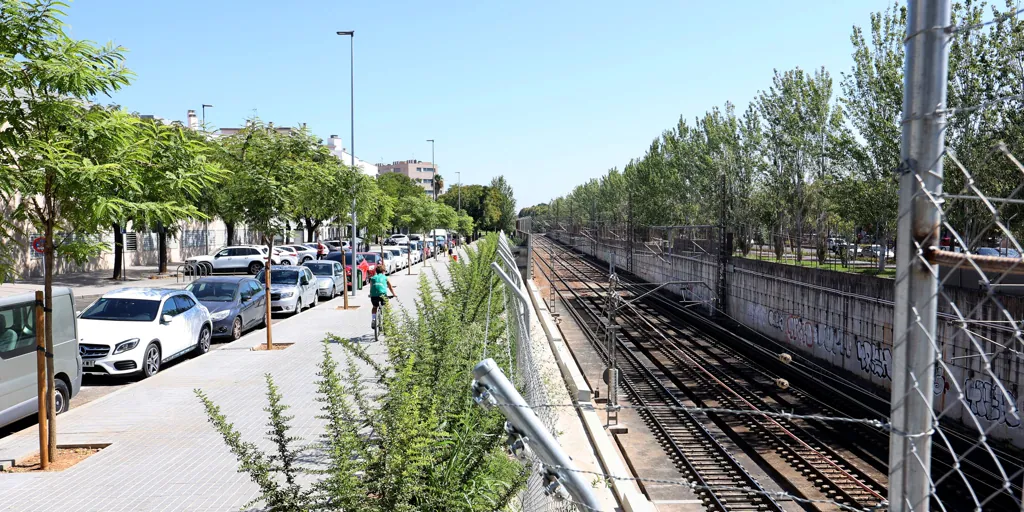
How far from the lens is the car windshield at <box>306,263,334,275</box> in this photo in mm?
27781

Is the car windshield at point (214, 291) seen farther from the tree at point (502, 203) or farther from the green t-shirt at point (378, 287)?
the tree at point (502, 203)

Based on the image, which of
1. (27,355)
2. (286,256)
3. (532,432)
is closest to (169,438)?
(27,355)

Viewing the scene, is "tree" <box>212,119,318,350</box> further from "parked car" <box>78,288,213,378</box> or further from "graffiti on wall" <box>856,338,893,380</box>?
"graffiti on wall" <box>856,338,893,380</box>

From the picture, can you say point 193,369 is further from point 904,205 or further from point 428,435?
point 904,205

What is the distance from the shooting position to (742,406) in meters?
17.2

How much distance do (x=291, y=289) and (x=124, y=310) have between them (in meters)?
8.86

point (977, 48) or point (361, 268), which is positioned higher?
point (977, 48)

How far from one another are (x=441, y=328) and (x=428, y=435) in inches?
126

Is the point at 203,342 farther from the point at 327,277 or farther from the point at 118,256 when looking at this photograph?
the point at 118,256

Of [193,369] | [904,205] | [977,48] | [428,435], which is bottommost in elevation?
[193,369]

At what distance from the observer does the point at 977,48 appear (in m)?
19.2

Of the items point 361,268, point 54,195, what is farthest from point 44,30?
point 361,268

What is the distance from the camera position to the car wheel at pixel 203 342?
15242 millimetres

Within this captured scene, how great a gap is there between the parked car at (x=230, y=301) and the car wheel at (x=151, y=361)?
346 centimetres
